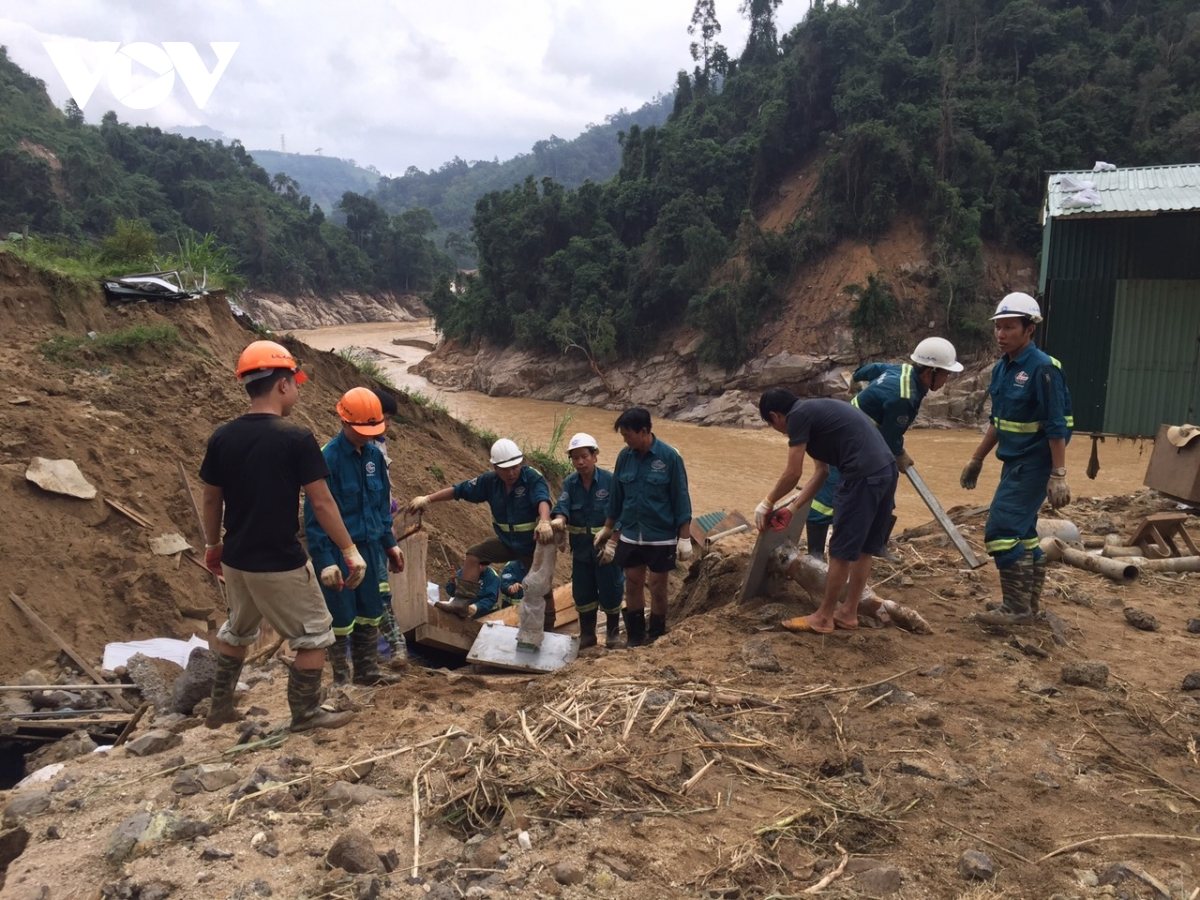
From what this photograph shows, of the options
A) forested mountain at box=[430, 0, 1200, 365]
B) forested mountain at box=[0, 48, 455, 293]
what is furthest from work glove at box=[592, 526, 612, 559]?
forested mountain at box=[0, 48, 455, 293]

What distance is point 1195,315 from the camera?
9.73 m

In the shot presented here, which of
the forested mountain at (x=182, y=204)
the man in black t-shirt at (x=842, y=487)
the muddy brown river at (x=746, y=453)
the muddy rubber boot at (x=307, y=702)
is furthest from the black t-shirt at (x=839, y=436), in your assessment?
the forested mountain at (x=182, y=204)

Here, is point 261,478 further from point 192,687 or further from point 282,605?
point 192,687

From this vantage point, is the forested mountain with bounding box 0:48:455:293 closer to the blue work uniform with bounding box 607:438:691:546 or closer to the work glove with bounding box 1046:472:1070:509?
the blue work uniform with bounding box 607:438:691:546

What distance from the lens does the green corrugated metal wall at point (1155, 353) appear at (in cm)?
973

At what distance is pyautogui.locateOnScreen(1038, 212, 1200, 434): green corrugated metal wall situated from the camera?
381 inches

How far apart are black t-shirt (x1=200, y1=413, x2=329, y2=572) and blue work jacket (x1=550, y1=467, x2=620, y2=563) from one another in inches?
86.3

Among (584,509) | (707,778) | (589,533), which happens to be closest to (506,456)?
(584,509)

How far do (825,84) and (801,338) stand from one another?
39.7 ft

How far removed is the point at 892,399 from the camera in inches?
197

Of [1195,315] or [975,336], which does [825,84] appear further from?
[1195,315]

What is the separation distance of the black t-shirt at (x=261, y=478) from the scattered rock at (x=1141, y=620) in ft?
14.1

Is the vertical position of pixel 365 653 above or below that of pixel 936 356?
below

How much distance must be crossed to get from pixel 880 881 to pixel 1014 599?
8.01ft
